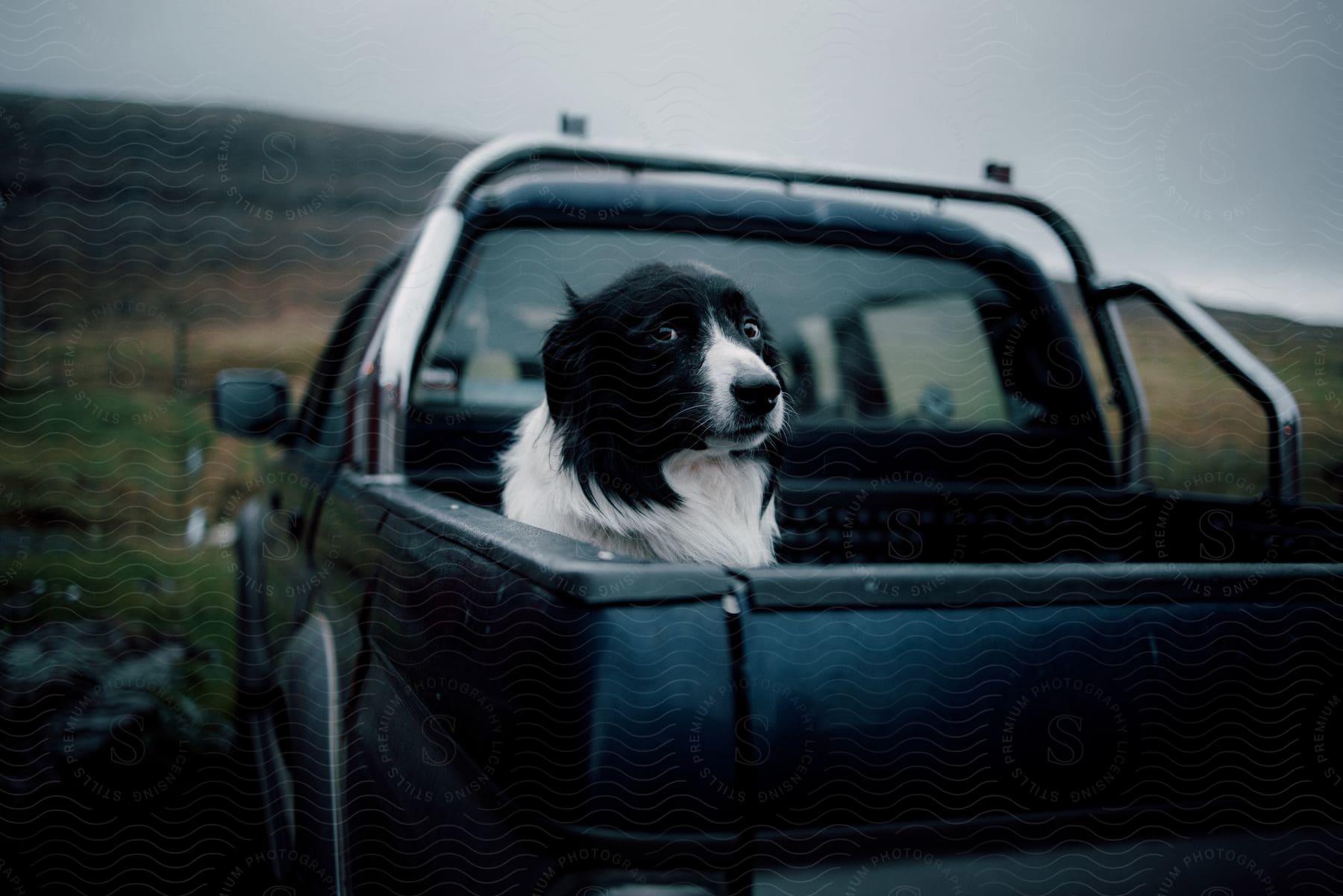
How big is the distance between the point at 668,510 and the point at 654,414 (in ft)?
0.74

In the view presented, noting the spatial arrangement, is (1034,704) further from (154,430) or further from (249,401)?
(154,430)

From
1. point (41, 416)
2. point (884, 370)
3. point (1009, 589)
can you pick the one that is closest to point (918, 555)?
point (884, 370)

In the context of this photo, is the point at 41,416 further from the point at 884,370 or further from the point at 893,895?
the point at 884,370

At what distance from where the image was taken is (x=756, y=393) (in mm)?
1854

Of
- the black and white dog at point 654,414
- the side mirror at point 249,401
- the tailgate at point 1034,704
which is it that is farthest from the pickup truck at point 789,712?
the side mirror at point 249,401

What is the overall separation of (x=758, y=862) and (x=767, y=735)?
→ 0.13m

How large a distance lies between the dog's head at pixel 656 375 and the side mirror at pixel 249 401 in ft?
4.55

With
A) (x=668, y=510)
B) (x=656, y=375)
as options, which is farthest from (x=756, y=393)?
(x=668, y=510)

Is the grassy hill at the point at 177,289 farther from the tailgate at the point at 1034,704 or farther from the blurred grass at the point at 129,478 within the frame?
the tailgate at the point at 1034,704

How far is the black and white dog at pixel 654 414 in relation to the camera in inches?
74.7

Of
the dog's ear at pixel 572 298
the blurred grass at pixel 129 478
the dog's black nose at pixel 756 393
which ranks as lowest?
the blurred grass at pixel 129 478

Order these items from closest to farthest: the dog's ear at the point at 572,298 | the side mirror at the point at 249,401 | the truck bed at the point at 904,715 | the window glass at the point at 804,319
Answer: the truck bed at the point at 904,715
the dog's ear at the point at 572,298
the window glass at the point at 804,319
the side mirror at the point at 249,401

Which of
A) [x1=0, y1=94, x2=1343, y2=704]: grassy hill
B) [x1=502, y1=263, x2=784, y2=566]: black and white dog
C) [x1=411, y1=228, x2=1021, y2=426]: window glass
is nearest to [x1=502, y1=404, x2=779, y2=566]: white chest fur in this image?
[x1=502, y1=263, x2=784, y2=566]: black and white dog

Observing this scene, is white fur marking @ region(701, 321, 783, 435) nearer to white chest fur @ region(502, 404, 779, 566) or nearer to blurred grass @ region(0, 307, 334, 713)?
white chest fur @ region(502, 404, 779, 566)
